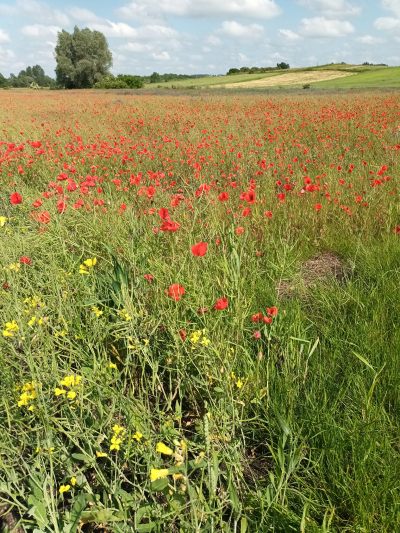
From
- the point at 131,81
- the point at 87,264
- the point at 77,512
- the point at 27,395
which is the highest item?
the point at 131,81

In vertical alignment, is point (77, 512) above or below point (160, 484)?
below

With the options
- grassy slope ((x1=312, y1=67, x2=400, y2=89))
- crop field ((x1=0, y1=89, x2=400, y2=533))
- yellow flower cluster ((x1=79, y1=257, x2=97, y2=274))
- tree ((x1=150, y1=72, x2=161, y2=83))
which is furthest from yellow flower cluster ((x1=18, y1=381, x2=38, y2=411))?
tree ((x1=150, y1=72, x2=161, y2=83))

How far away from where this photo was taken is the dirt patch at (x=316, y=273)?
240cm

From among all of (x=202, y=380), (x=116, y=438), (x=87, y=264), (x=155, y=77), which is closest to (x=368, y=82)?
(x=87, y=264)

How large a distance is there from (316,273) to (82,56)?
60978 mm

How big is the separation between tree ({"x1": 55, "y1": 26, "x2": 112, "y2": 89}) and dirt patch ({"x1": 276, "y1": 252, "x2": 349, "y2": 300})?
2241 inches

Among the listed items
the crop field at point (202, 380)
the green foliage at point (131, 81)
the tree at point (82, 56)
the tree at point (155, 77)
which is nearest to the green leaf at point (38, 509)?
the crop field at point (202, 380)

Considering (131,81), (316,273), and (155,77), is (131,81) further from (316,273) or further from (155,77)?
(316,273)

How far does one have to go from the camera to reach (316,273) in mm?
2715

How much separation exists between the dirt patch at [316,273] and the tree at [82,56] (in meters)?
56.9

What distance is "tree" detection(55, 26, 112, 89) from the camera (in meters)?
51.1

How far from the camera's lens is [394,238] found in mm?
2707

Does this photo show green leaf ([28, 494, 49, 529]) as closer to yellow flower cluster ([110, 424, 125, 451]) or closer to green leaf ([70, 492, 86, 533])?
green leaf ([70, 492, 86, 533])

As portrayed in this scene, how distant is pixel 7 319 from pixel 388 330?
1.88 m
